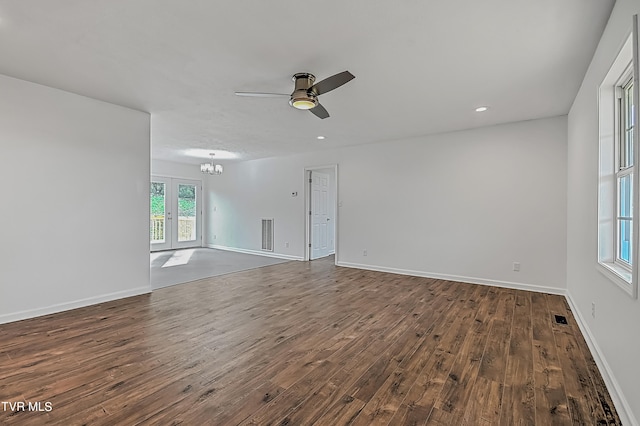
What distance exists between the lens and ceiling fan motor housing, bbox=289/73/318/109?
2.77 m

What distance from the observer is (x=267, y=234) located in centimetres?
777

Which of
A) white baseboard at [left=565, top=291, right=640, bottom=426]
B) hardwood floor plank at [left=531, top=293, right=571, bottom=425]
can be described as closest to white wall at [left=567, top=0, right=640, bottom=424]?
white baseboard at [left=565, top=291, right=640, bottom=426]

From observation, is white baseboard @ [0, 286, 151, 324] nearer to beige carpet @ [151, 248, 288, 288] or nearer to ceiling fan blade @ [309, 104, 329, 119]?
beige carpet @ [151, 248, 288, 288]

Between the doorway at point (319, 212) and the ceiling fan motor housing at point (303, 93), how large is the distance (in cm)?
358

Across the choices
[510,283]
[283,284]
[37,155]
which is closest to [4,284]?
[37,155]

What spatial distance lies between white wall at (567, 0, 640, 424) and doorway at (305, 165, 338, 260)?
399 centimetres

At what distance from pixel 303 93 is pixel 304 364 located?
88.9 inches

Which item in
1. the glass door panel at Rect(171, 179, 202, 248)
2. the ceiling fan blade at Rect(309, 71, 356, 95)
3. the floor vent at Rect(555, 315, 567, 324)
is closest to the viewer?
the ceiling fan blade at Rect(309, 71, 356, 95)

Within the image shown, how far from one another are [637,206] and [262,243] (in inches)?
279

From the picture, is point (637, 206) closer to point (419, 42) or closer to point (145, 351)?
point (419, 42)

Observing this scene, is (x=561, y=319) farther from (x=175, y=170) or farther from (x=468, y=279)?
(x=175, y=170)

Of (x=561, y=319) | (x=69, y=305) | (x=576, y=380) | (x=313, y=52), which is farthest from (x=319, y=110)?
(x=69, y=305)

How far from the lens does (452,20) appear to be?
2119 millimetres

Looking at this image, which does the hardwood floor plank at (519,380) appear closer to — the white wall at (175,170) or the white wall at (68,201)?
the white wall at (68,201)
